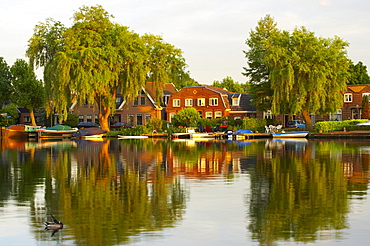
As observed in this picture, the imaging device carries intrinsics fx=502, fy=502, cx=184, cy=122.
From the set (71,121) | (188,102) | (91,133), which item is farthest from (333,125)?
(71,121)

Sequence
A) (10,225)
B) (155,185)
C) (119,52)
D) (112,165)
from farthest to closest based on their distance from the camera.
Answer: (119,52)
(112,165)
(155,185)
(10,225)

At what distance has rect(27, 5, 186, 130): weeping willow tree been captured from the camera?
2581 inches

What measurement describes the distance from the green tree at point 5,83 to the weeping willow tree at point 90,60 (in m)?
37.9

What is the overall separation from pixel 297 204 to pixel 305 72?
5274 cm

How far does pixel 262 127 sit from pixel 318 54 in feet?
55.4

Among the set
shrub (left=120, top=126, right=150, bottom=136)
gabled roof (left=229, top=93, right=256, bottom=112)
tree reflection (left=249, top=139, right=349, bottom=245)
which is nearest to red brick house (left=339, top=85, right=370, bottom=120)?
gabled roof (left=229, top=93, right=256, bottom=112)

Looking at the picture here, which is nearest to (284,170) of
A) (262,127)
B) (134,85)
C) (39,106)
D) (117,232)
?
(117,232)

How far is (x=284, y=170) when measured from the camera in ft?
78.4

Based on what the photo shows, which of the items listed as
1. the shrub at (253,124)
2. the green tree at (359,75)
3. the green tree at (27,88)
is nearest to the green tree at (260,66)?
the shrub at (253,124)

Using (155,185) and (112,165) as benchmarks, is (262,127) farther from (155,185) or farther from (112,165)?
(155,185)

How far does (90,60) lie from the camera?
65.8m

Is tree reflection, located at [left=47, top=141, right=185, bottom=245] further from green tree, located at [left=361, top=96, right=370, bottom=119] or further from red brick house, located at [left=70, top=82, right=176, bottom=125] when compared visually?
red brick house, located at [left=70, top=82, right=176, bottom=125]

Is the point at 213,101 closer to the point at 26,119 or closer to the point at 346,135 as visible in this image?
the point at 346,135

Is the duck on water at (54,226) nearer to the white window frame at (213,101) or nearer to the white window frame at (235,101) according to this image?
the white window frame at (213,101)
